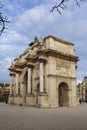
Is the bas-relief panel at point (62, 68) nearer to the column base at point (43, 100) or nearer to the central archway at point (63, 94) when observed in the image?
the central archway at point (63, 94)

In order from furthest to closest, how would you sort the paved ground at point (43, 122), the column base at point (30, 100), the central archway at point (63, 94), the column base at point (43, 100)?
the central archway at point (63, 94)
the column base at point (30, 100)
the column base at point (43, 100)
the paved ground at point (43, 122)

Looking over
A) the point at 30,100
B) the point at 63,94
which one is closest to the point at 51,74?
the point at 63,94

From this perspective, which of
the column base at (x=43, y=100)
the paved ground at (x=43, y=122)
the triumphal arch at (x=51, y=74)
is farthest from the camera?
the triumphal arch at (x=51, y=74)

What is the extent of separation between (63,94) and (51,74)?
510 centimetres

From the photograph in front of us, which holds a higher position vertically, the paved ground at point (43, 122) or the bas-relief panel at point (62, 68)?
the bas-relief panel at point (62, 68)


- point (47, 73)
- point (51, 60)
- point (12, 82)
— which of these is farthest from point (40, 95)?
point (12, 82)

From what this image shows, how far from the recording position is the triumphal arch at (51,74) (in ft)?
98.5

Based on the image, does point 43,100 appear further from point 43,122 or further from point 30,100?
point 43,122

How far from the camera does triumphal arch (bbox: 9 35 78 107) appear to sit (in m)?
30.0

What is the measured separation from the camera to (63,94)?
110ft

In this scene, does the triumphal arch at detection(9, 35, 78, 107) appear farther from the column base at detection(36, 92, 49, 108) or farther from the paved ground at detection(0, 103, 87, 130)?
the paved ground at detection(0, 103, 87, 130)

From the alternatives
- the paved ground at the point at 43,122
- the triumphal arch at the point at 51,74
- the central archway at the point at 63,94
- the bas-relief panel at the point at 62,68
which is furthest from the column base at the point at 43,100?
the paved ground at the point at 43,122

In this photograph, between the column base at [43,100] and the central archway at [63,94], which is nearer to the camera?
the column base at [43,100]

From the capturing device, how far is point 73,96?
109ft
